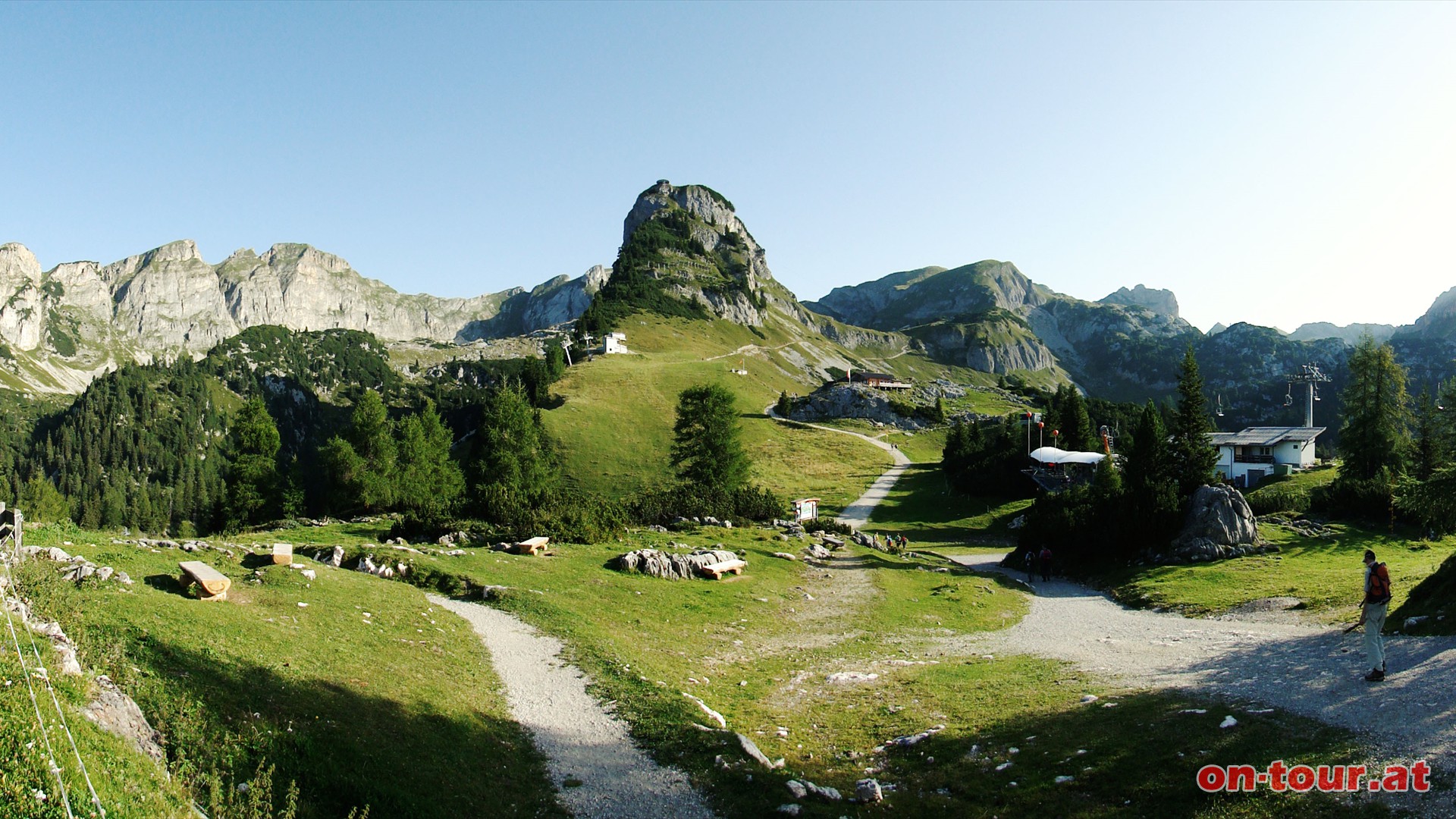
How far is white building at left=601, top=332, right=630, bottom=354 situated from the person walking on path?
15447 cm

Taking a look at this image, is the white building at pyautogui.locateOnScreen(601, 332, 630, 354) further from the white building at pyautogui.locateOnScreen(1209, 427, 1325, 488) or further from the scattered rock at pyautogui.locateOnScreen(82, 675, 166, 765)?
the scattered rock at pyautogui.locateOnScreen(82, 675, 166, 765)

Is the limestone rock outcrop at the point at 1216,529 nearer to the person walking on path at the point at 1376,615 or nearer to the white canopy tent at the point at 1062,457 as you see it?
the person walking on path at the point at 1376,615

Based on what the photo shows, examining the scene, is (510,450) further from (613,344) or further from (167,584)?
(613,344)

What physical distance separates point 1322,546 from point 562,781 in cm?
4585

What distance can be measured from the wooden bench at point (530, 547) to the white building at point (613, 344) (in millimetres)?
132307

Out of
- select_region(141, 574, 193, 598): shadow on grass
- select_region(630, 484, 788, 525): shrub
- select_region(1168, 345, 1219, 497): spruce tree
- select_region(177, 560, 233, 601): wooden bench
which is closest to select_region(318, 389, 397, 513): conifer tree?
select_region(630, 484, 788, 525): shrub

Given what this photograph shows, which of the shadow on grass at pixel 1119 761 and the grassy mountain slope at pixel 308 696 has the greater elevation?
the grassy mountain slope at pixel 308 696

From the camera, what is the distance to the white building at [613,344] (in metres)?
167

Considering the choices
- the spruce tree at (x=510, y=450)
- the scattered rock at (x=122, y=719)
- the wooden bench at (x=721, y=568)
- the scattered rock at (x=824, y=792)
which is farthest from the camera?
the spruce tree at (x=510, y=450)

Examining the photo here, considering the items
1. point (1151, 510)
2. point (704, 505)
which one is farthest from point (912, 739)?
point (704, 505)

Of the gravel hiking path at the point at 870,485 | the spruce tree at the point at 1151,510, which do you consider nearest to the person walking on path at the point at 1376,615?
the spruce tree at the point at 1151,510

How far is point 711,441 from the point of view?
213ft

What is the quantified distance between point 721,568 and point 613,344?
140252 millimetres

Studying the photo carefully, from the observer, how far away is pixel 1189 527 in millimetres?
40094
